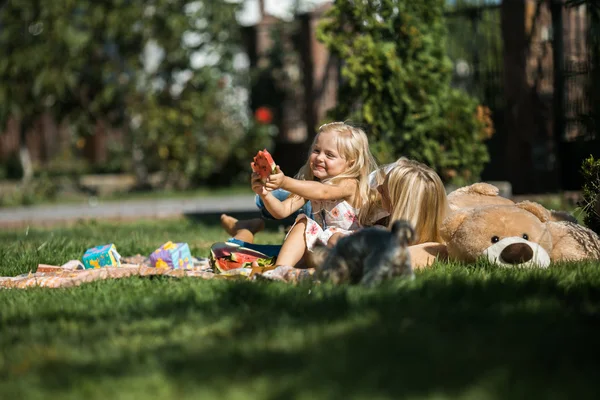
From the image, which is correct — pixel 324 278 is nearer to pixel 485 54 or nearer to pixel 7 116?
pixel 485 54

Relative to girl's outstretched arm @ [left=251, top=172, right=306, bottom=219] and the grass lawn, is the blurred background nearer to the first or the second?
girl's outstretched arm @ [left=251, top=172, right=306, bottom=219]

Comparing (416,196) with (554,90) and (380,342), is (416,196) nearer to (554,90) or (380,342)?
(380,342)

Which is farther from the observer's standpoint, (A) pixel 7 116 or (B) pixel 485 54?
(A) pixel 7 116

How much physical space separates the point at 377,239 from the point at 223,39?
13.9 meters

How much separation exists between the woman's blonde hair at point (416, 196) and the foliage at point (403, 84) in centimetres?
329

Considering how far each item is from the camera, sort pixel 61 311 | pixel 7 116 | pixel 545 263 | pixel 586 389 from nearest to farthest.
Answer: pixel 586 389
pixel 61 311
pixel 545 263
pixel 7 116

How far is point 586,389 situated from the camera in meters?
2.58

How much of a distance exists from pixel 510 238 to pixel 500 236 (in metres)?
0.08

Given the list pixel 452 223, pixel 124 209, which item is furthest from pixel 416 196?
pixel 124 209

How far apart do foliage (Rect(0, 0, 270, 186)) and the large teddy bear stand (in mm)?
11762

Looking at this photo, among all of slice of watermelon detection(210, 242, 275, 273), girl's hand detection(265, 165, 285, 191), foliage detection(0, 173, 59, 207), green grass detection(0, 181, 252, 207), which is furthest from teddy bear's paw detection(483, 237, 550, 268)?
foliage detection(0, 173, 59, 207)

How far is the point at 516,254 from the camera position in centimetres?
480

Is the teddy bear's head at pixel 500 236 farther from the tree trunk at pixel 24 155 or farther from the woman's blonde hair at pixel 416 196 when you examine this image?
the tree trunk at pixel 24 155

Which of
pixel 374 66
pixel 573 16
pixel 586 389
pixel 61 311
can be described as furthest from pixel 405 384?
pixel 573 16
